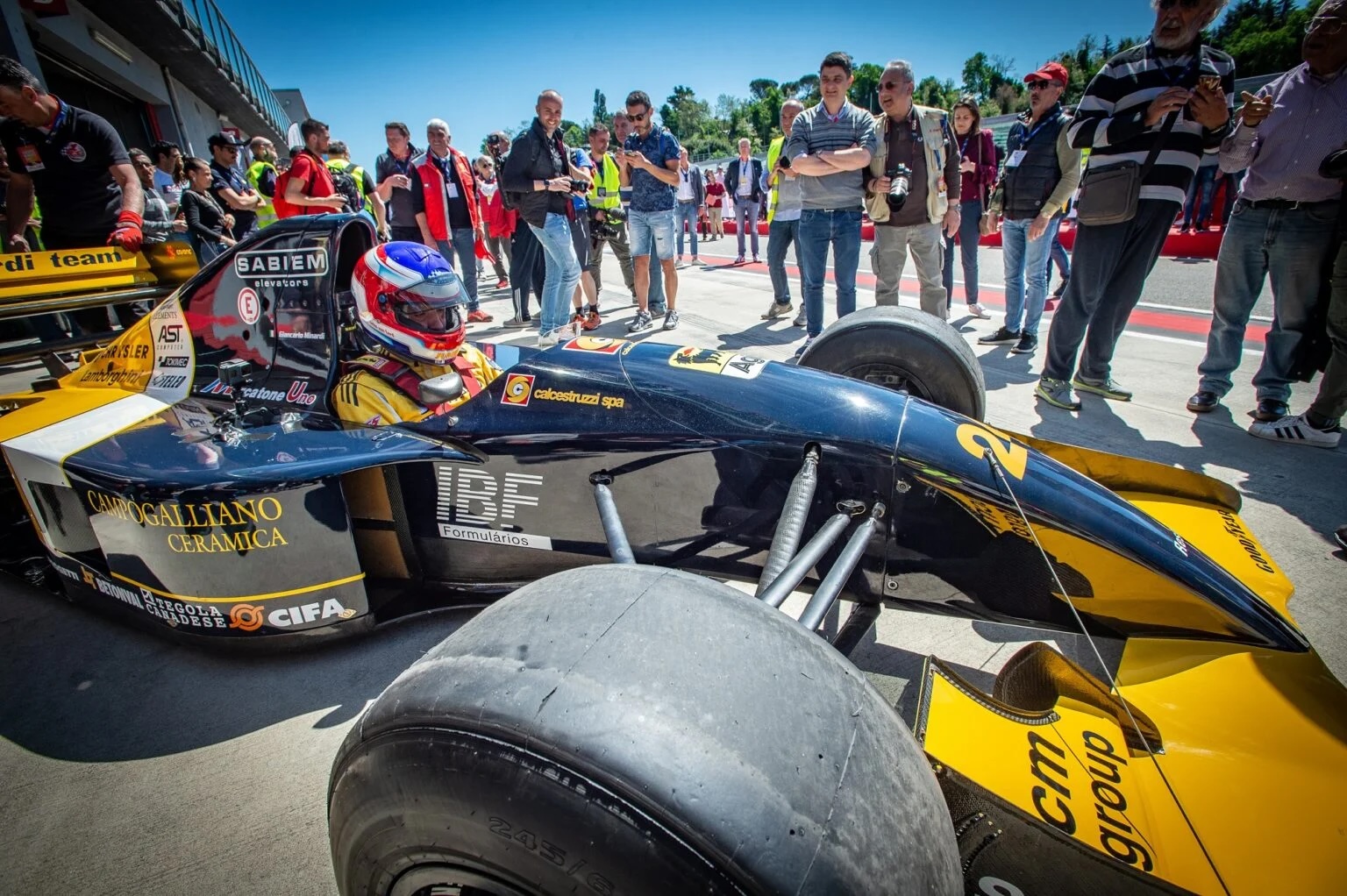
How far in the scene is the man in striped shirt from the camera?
3.12m

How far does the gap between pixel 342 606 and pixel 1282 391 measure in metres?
4.63

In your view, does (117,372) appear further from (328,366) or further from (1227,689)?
(1227,689)

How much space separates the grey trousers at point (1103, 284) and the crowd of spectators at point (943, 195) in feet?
0.04

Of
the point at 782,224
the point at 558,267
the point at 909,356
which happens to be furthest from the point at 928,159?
the point at 558,267

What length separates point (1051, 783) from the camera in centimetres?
117

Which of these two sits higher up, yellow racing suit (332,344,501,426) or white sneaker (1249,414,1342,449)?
yellow racing suit (332,344,501,426)

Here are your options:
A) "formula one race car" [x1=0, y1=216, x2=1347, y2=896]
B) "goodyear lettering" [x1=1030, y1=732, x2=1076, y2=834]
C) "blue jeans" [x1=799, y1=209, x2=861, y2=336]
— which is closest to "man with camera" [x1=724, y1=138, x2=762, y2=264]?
"blue jeans" [x1=799, y1=209, x2=861, y2=336]

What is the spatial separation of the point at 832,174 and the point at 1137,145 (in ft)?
5.58

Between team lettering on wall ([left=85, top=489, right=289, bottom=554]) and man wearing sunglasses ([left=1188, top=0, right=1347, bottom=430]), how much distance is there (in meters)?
4.62

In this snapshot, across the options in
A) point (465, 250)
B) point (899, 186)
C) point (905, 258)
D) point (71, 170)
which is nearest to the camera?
point (899, 186)

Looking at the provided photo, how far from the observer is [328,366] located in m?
2.54

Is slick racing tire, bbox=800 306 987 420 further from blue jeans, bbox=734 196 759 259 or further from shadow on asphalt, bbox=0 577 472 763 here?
blue jeans, bbox=734 196 759 259

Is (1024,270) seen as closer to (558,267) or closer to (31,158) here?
(558,267)

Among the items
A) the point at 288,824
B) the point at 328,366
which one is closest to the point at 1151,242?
the point at 328,366
